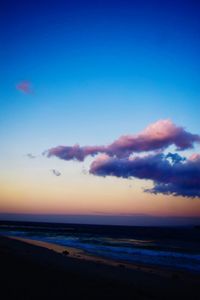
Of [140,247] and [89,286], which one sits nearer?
[89,286]

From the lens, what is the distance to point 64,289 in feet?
35.0

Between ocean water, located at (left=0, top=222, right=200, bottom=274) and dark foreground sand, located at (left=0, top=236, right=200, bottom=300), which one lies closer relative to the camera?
dark foreground sand, located at (left=0, top=236, right=200, bottom=300)

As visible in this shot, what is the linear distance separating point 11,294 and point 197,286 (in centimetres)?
961

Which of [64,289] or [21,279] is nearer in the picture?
[64,289]

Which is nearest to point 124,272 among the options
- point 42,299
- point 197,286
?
point 197,286

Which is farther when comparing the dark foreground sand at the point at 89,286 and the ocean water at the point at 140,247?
the ocean water at the point at 140,247

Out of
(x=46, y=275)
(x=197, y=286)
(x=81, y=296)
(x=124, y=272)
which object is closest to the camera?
(x=81, y=296)

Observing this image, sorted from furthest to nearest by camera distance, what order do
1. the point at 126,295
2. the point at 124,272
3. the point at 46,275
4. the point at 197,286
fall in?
the point at 124,272, the point at 197,286, the point at 46,275, the point at 126,295

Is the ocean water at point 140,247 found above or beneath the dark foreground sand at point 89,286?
beneath

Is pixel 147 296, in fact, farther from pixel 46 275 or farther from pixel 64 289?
pixel 46 275

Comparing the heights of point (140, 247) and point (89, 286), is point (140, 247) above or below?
below

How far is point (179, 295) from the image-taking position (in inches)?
466

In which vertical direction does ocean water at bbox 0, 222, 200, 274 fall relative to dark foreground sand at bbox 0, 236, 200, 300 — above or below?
below

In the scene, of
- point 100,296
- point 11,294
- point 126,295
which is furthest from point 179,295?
point 11,294
